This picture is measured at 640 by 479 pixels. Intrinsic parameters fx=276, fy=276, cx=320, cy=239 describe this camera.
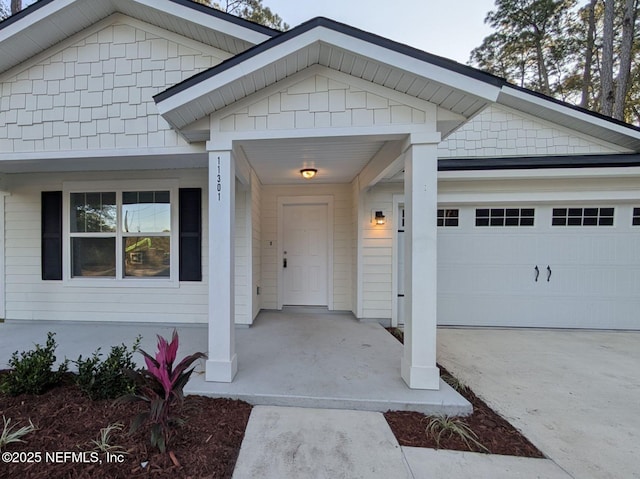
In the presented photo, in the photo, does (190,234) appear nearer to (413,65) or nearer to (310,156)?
(310,156)

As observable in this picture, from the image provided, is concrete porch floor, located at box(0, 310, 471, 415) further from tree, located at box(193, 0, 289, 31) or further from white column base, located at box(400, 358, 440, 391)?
tree, located at box(193, 0, 289, 31)

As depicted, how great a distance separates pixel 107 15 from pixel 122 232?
3.00 m

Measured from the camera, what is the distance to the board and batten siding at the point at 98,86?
11.1 feet

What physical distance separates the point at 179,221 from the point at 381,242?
342 centimetres

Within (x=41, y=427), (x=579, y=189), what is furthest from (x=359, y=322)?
(x=579, y=189)

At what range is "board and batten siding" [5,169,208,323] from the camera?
452 centimetres

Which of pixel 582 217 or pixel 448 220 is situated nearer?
pixel 582 217

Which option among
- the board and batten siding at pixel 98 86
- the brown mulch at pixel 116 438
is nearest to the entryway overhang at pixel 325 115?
the brown mulch at pixel 116 438

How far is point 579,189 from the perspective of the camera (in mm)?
4562

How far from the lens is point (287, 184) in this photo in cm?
530

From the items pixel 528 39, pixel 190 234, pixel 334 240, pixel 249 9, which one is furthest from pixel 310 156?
pixel 528 39

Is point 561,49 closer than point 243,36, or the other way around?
point 243,36

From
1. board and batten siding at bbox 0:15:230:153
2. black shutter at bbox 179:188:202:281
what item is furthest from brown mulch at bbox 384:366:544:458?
board and batten siding at bbox 0:15:230:153

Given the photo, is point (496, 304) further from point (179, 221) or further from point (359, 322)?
point (179, 221)
